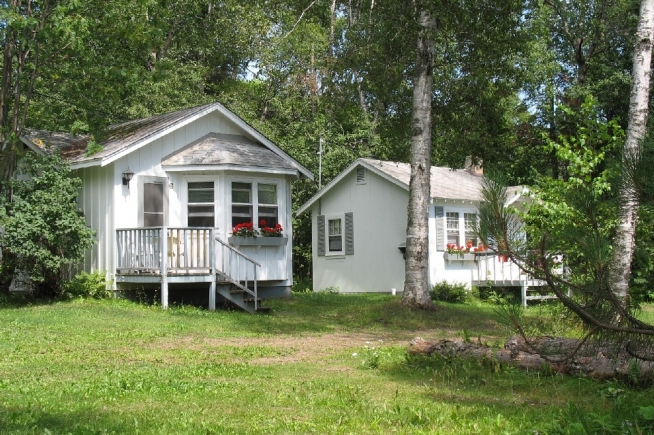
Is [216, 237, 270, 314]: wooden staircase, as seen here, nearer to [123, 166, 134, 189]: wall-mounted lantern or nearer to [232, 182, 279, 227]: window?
[232, 182, 279, 227]: window

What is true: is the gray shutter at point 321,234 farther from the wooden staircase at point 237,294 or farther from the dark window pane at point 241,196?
the wooden staircase at point 237,294

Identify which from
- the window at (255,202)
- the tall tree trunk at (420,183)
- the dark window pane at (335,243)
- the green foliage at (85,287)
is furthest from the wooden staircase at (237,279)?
the dark window pane at (335,243)

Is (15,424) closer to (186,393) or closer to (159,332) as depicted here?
(186,393)

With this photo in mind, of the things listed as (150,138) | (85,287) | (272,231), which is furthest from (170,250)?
(272,231)

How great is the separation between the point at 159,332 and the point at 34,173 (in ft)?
20.5

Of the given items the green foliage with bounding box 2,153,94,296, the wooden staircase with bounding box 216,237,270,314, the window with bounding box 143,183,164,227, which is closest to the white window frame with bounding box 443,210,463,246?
the wooden staircase with bounding box 216,237,270,314

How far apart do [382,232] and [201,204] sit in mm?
7363

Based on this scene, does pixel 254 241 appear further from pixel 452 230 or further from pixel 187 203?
pixel 452 230

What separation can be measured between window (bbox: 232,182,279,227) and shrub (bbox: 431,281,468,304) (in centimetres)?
546

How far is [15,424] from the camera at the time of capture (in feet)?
19.2

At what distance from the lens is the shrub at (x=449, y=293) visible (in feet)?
71.4

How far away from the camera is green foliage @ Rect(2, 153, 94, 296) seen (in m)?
15.8

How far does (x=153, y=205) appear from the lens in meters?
18.1

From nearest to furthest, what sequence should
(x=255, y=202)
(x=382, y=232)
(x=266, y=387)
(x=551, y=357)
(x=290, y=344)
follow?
(x=551, y=357)
(x=266, y=387)
(x=290, y=344)
(x=255, y=202)
(x=382, y=232)
